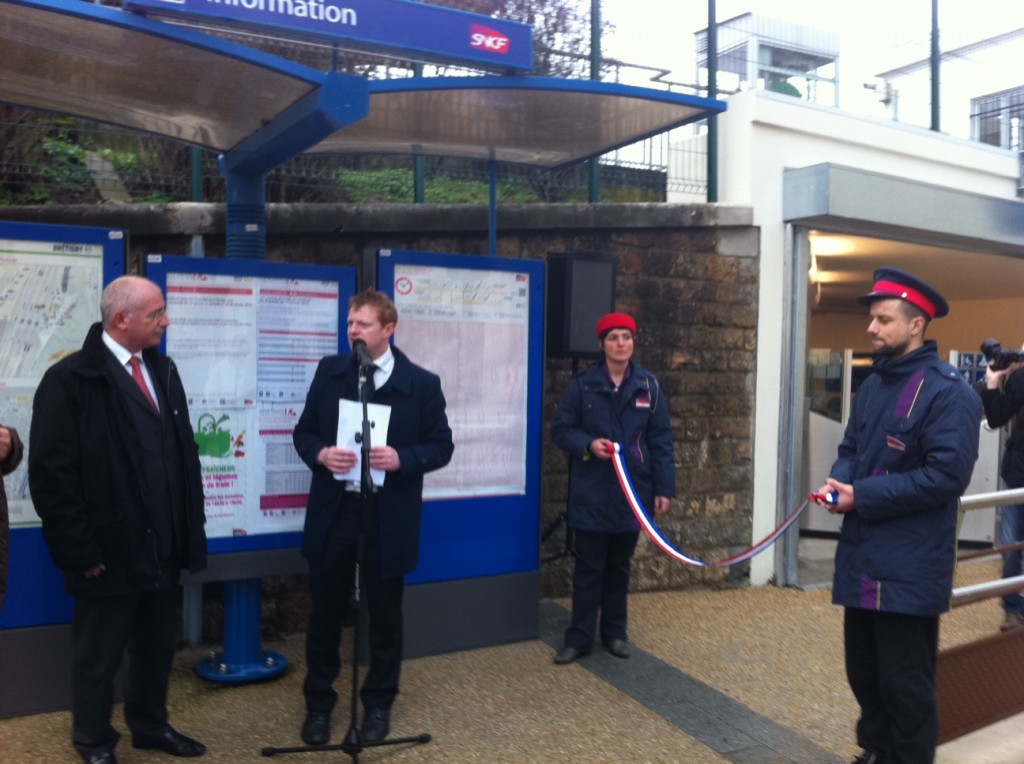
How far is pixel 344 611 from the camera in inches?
162

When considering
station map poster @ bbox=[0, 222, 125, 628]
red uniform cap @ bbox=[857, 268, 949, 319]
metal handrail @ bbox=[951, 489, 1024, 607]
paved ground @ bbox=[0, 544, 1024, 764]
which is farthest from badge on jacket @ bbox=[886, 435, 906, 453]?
station map poster @ bbox=[0, 222, 125, 628]

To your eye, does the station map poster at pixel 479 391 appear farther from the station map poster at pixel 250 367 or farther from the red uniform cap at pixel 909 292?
the red uniform cap at pixel 909 292

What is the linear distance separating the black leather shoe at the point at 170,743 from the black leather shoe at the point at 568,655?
1.92 meters

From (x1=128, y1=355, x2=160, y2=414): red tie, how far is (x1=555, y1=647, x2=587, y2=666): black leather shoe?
8.30ft

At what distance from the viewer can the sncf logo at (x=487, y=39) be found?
13.3 ft

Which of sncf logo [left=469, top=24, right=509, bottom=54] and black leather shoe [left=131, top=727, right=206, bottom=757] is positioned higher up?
sncf logo [left=469, top=24, right=509, bottom=54]

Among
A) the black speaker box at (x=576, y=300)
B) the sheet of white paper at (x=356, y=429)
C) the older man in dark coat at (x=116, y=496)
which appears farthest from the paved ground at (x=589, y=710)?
the black speaker box at (x=576, y=300)

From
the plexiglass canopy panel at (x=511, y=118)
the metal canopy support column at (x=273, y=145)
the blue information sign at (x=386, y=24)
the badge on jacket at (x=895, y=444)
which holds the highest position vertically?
the blue information sign at (x=386, y=24)

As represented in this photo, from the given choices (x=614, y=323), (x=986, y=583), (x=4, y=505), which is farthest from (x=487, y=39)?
(x=986, y=583)

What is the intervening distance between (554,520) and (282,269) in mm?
2624

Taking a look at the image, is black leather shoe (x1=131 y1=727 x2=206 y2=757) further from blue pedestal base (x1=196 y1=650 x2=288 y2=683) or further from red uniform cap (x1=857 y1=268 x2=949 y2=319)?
red uniform cap (x1=857 y1=268 x2=949 y2=319)

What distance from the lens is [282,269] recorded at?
4602mm

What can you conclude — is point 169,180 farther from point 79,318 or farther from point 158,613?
point 158,613

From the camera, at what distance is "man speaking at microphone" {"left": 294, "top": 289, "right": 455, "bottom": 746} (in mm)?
3988
